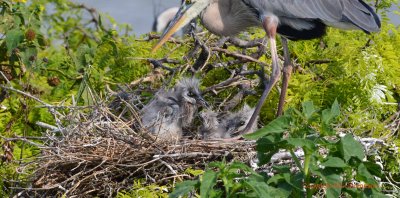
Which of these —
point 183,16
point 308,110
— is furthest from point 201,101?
point 308,110

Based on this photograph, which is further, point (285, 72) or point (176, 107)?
point (285, 72)

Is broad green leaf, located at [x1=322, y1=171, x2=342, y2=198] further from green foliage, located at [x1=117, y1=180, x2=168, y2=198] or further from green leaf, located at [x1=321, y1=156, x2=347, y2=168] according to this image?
green foliage, located at [x1=117, y1=180, x2=168, y2=198]

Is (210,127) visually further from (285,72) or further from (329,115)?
(329,115)

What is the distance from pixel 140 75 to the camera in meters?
5.91

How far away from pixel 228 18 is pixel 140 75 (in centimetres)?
65

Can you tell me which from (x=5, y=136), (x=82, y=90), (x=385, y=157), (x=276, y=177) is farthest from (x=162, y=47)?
(x=276, y=177)

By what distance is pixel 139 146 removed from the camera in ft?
16.0

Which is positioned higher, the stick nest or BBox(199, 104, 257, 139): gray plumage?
the stick nest

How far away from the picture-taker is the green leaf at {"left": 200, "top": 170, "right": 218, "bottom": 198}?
3615mm

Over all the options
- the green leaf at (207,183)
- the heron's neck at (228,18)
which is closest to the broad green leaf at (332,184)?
the green leaf at (207,183)

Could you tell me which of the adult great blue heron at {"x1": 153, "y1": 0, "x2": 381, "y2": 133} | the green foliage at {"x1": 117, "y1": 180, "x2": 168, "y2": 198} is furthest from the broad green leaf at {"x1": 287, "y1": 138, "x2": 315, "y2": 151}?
the adult great blue heron at {"x1": 153, "y1": 0, "x2": 381, "y2": 133}

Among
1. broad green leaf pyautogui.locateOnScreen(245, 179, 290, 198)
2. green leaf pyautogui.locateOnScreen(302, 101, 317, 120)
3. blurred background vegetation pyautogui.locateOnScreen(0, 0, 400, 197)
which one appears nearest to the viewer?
broad green leaf pyautogui.locateOnScreen(245, 179, 290, 198)

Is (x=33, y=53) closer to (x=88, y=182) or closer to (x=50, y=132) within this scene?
(x=50, y=132)

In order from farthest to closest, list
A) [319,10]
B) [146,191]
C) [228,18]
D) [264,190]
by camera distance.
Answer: [228,18] < [319,10] < [146,191] < [264,190]
